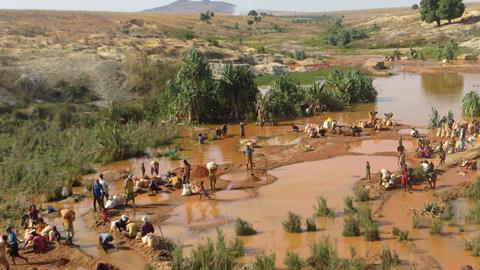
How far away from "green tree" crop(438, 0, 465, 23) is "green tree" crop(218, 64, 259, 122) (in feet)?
184

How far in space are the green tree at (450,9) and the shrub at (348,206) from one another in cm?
7013

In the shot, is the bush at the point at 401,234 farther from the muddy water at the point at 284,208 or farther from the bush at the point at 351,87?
the bush at the point at 351,87

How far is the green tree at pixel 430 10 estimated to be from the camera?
268ft

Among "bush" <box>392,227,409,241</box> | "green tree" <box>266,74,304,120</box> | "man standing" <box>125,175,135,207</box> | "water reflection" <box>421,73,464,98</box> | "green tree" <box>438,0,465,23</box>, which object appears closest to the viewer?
"bush" <box>392,227,409,241</box>

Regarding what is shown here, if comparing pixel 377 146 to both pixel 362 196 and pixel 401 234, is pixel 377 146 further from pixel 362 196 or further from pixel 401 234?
pixel 401 234

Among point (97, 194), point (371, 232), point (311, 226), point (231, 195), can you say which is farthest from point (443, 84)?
point (97, 194)

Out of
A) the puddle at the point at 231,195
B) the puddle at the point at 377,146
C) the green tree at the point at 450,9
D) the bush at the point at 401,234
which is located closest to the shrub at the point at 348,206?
the bush at the point at 401,234

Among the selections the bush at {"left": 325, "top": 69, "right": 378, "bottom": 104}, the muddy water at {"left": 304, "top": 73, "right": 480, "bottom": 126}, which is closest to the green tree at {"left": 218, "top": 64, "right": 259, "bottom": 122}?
the muddy water at {"left": 304, "top": 73, "right": 480, "bottom": 126}

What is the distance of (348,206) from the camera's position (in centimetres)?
1648

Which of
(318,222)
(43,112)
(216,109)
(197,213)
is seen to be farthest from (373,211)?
(43,112)

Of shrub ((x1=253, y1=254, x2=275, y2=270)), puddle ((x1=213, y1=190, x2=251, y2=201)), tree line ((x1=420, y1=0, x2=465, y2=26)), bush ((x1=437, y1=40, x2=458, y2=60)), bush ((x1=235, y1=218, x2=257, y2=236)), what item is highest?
tree line ((x1=420, y1=0, x2=465, y2=26))

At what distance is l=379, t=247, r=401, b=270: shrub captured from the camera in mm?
12115

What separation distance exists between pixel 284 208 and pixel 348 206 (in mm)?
2021

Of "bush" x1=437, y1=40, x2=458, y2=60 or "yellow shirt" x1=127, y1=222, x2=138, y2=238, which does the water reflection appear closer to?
"bush" x1=437, y1=40, x2=458, y2=60
